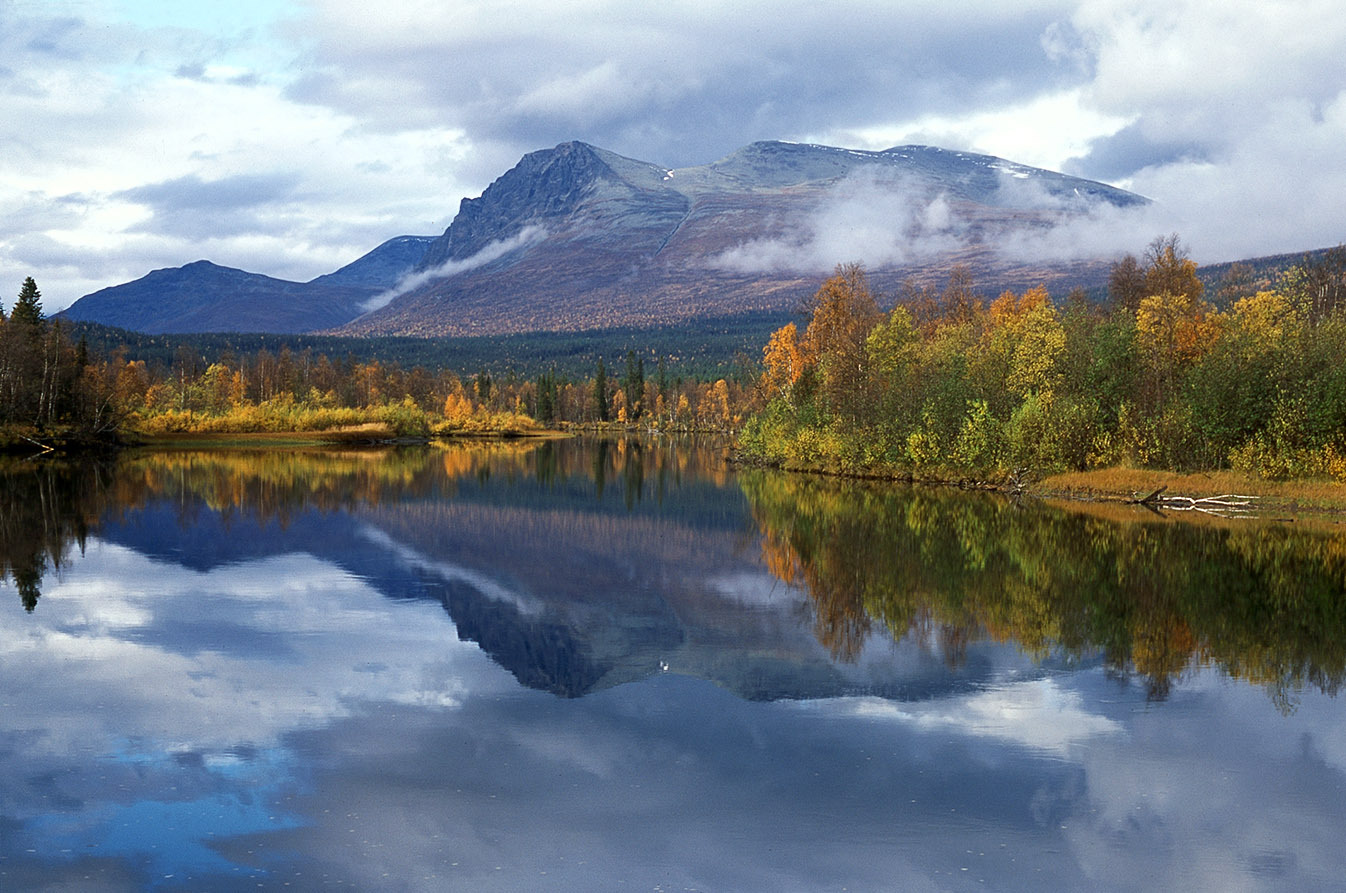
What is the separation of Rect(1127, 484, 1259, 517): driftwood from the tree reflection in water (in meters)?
3.82

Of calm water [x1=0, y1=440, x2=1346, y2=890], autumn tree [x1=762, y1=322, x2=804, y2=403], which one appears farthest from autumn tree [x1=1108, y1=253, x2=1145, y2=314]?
calm water [x1=0, y1=440, x2=1346, y2=890]

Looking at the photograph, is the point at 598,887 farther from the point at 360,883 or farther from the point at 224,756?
the point at 224,756

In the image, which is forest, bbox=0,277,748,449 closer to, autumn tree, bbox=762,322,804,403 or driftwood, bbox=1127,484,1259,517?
autumn tree, bbox=762,322,804,403

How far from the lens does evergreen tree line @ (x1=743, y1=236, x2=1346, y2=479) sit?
42.8 meters

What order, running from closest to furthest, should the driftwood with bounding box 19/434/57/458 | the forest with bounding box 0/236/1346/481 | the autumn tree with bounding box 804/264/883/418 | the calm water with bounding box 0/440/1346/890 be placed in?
the calm water with bounding box 0/440/1346/890
the forest with bounding box 0/236/1346/481
the autumn tree with bounding box 804/264/883/418
the driftwood with bounding box 19/434/57/458

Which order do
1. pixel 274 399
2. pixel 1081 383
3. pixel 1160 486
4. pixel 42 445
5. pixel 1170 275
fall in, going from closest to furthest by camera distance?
Answer: pixel 1160 486
pixel 1081 383
pixel 1170 275
pixel 42 445
pixel 274 399

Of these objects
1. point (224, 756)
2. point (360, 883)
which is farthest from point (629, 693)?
point (360, 883)

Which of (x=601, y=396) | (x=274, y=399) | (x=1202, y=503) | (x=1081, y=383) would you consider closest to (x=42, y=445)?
(x=274, y=399)

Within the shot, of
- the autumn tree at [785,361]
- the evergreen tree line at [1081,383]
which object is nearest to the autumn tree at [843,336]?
the evergreen tree line at [1081,383]

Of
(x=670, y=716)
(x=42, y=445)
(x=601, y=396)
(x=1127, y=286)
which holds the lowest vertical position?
(x=670, y=716)

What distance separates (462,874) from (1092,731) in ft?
25.7

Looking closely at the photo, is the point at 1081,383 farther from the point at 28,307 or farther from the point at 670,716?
the point at 28,307

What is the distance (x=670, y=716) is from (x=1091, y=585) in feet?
43.1

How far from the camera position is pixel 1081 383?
50.9 metres
